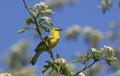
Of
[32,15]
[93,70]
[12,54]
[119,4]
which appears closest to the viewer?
[32,15]

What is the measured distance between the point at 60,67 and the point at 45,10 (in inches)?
13.7

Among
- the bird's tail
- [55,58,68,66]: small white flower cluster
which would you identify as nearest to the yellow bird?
the bird's tail

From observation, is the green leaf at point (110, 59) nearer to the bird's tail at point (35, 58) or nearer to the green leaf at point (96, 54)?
the green leaf at point (96, 54)

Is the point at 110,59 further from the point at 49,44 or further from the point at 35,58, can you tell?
the point at 35,58

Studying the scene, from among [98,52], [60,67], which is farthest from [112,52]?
[60,67]

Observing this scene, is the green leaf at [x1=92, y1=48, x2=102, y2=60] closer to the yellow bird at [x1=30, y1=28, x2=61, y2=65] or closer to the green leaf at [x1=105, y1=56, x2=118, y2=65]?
the green leaf at [x1=105, y1=56, x2=118, y2=65]

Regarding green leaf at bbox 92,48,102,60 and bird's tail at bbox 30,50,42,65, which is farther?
bird's tail at bbox 30,50,42,65

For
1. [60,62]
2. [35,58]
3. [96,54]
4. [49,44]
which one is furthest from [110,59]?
[35,58]

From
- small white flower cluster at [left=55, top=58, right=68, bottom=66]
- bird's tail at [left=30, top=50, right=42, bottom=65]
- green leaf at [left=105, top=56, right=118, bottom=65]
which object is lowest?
small white flower cluster at [left=55, top=58, right=68, bottom=66]

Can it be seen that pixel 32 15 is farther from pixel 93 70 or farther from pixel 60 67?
pixel 93 70

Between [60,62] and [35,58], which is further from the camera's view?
[35,58]

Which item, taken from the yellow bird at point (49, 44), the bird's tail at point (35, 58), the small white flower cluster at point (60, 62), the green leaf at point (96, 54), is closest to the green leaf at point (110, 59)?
the green leaf at point (96, 54)

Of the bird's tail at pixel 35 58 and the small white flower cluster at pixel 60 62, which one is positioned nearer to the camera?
the small white flower cluster at pixel 60 62

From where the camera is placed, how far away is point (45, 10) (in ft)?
8.98
